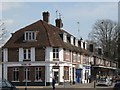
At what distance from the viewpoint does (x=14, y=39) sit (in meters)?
67.6

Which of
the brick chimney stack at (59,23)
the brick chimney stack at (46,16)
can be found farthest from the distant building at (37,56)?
the brick chimney stack at (59,23)

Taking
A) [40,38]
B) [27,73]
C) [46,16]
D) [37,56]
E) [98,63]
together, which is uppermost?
[46,16]

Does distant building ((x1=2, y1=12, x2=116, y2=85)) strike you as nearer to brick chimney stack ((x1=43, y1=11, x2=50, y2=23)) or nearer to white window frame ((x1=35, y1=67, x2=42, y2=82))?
white window frame ((x1=35, y1=67, x2=42, y2=82))

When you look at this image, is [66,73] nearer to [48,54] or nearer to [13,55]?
[48,54]

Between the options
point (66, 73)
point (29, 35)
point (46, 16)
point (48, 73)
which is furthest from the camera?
point (46, 16)

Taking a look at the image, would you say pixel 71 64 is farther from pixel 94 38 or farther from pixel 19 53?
pixel 94 38

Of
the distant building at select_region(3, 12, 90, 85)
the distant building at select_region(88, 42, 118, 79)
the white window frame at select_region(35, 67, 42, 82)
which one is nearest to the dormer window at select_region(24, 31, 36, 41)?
the distant building at select_region(3, 12, 90, 85)

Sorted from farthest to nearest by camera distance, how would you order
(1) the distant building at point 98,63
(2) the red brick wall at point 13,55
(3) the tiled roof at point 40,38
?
1. (1) the distant building at point 98,63
2. (2) the red brick wall at point 13,55
3. (3) the tiled roof at point 40,38

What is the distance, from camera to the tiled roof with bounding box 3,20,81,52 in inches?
2549

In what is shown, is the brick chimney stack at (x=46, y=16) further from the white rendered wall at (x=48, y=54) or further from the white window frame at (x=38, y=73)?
the white window frame at (x=38, y=73)

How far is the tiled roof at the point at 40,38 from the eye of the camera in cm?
6475

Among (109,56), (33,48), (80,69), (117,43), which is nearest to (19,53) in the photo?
(33,48)

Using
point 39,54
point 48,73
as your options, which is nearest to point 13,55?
point 39,54

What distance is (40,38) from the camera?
65.6 meters
